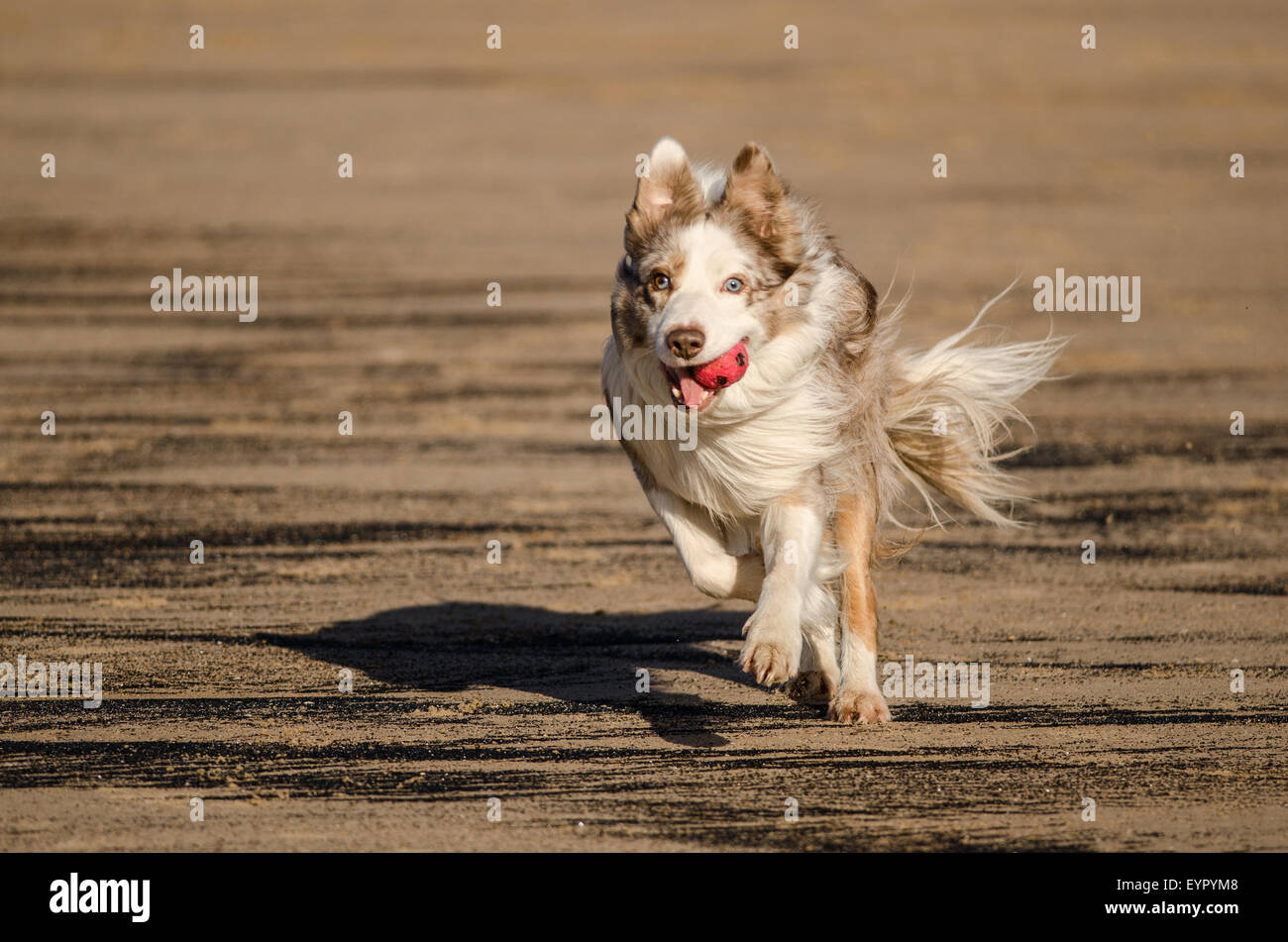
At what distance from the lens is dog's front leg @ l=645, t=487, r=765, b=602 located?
25.8ft

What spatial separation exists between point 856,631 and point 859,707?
32 centimetres

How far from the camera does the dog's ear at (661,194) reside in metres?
7.55

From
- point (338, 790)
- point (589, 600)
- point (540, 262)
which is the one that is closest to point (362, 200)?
point (540, 262)

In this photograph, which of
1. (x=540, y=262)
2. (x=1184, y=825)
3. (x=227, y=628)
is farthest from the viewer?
(x=540, y=262)

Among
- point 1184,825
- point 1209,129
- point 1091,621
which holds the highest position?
point 1209,129

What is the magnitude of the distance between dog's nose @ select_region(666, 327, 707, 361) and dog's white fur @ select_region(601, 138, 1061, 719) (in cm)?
3

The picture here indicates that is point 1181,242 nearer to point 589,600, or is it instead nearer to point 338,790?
point 589,600

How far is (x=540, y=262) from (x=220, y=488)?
9696 millimetres

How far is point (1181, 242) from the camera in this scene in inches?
902

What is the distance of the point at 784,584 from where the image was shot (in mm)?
7426
